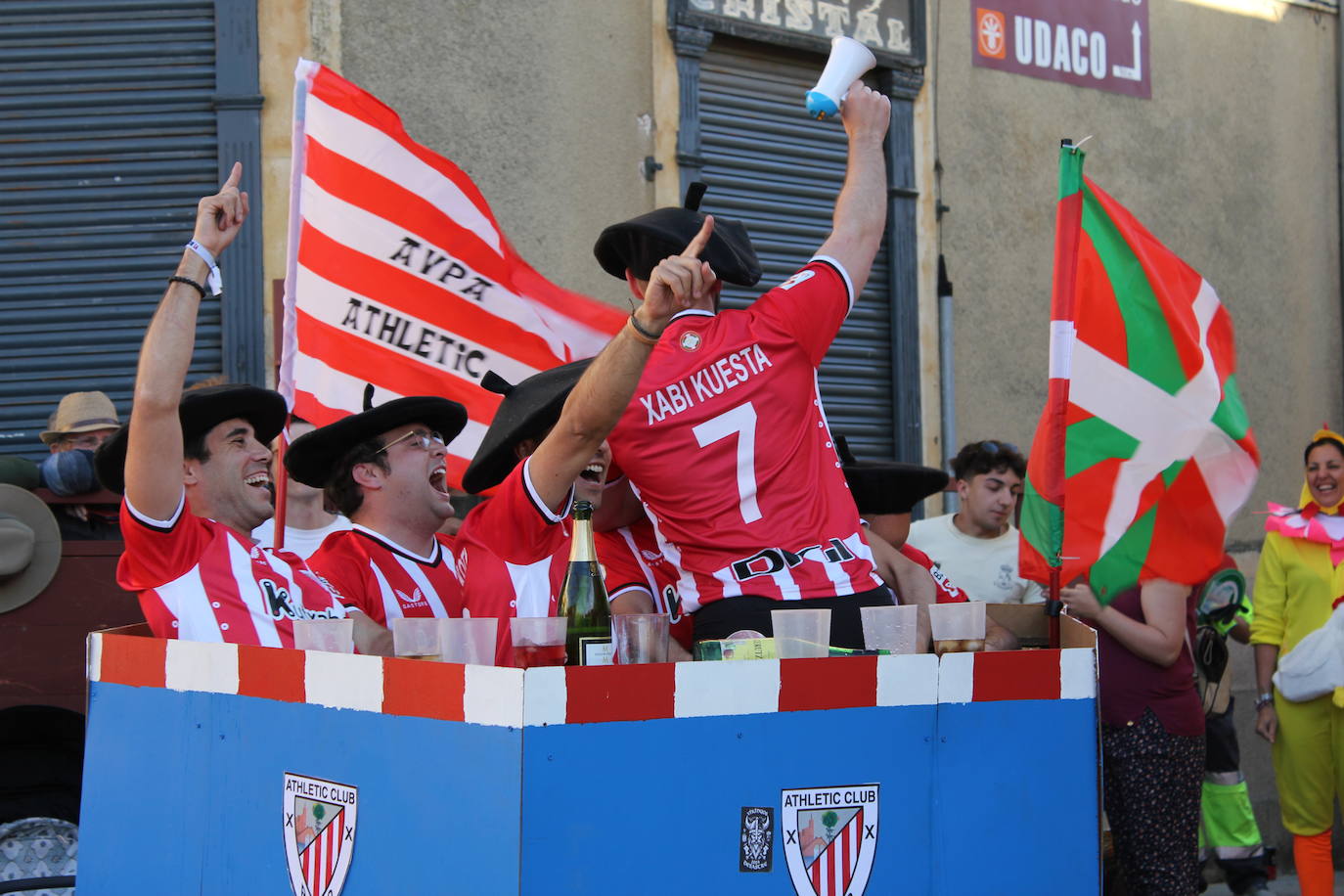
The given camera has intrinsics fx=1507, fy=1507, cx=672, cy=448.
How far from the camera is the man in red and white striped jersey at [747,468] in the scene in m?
3.51

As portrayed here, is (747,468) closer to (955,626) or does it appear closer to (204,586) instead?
(955,626)

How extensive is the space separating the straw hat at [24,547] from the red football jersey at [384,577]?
4.84 ft

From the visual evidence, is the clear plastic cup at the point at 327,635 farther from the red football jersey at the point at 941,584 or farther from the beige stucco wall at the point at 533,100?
the beige stucco wall at the point at 533,100

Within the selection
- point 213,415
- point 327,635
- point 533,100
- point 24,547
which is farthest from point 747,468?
point 533,100

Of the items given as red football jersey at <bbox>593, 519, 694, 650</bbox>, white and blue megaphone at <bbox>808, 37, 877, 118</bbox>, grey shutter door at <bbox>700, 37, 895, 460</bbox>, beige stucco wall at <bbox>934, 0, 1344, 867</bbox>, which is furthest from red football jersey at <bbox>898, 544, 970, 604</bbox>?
beige stucco wall at <bbox>934, 0, 1344, 867</bbox>

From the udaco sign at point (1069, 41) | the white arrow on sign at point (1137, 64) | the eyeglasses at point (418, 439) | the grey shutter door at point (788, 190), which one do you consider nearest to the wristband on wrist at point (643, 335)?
the eyeglasses at point (418, 439)

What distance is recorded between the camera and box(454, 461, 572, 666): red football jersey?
361 cm

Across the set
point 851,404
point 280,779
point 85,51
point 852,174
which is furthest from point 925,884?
point 851,404

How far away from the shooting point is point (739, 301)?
9.83 metres

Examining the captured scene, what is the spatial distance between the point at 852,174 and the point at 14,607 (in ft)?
11.4

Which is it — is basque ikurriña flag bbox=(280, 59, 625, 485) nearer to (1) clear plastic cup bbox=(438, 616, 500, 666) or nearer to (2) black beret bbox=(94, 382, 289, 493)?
(2) black beret bbox=(94, 382, 289, 493)

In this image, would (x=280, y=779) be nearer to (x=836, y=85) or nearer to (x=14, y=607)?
(x=836, y=85)

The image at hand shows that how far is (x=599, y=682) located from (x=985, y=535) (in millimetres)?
4567

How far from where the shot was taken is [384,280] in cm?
553
